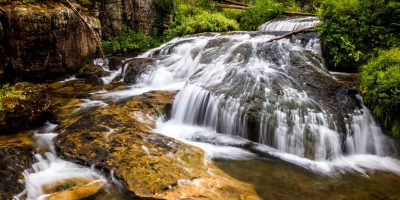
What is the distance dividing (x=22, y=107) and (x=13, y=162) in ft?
7.47

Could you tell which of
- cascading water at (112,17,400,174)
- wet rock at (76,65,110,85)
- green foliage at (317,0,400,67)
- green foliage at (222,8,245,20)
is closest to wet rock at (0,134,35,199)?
cascading water at (112,17,400,174)

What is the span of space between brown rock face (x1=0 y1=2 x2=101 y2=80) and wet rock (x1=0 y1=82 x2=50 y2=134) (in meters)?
2.73

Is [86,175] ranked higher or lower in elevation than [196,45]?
lower

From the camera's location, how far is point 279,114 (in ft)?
25.1

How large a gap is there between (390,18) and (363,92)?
3.23 m

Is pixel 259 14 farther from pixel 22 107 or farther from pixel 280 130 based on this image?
pixel 22 107

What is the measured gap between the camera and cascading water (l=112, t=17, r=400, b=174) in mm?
7211

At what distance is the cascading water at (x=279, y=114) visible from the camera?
23.7 feet

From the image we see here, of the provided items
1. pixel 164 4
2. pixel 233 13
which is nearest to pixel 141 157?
pixel 164 4

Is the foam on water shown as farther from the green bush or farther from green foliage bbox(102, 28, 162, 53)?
green foliage bbox(102, 28, 162, 53)

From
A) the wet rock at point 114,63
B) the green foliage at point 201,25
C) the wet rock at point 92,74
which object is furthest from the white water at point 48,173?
the green foliage at point 201,25

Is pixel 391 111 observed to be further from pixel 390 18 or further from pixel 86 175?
pixel 86 175

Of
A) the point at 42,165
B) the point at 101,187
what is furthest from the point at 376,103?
the point at 42,165

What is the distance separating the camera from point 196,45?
13.3 meters
